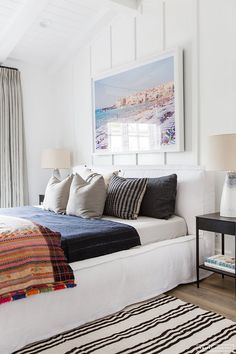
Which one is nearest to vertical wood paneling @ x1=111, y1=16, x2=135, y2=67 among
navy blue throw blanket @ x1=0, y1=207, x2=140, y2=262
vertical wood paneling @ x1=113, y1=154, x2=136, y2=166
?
vertical wood paneling @ x1=113, y1=154, x2=136, y2=166

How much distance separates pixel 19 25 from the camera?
406cm

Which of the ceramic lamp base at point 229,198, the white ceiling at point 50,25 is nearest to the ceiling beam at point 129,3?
the white ceiling at point 50,25

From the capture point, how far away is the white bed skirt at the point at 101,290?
6.32 feet

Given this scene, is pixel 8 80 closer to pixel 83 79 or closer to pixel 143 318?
pixel 83 79

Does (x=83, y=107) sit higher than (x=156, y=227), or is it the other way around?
(x=83, y=107)

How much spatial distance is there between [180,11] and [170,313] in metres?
2.89

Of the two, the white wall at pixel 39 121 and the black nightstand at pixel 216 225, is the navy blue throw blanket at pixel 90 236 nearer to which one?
the black nightstand at pixel 216 225

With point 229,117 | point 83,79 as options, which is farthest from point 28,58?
point 229,117

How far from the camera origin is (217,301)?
2512 mm

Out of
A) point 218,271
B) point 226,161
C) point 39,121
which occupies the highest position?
point 39,121

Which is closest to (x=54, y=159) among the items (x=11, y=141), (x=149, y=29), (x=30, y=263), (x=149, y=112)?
(x=11, y=141)

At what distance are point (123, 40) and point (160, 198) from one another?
85.0 inches

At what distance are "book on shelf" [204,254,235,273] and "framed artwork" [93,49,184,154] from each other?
1.19 meters

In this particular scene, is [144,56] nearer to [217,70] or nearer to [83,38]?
[217,70]
